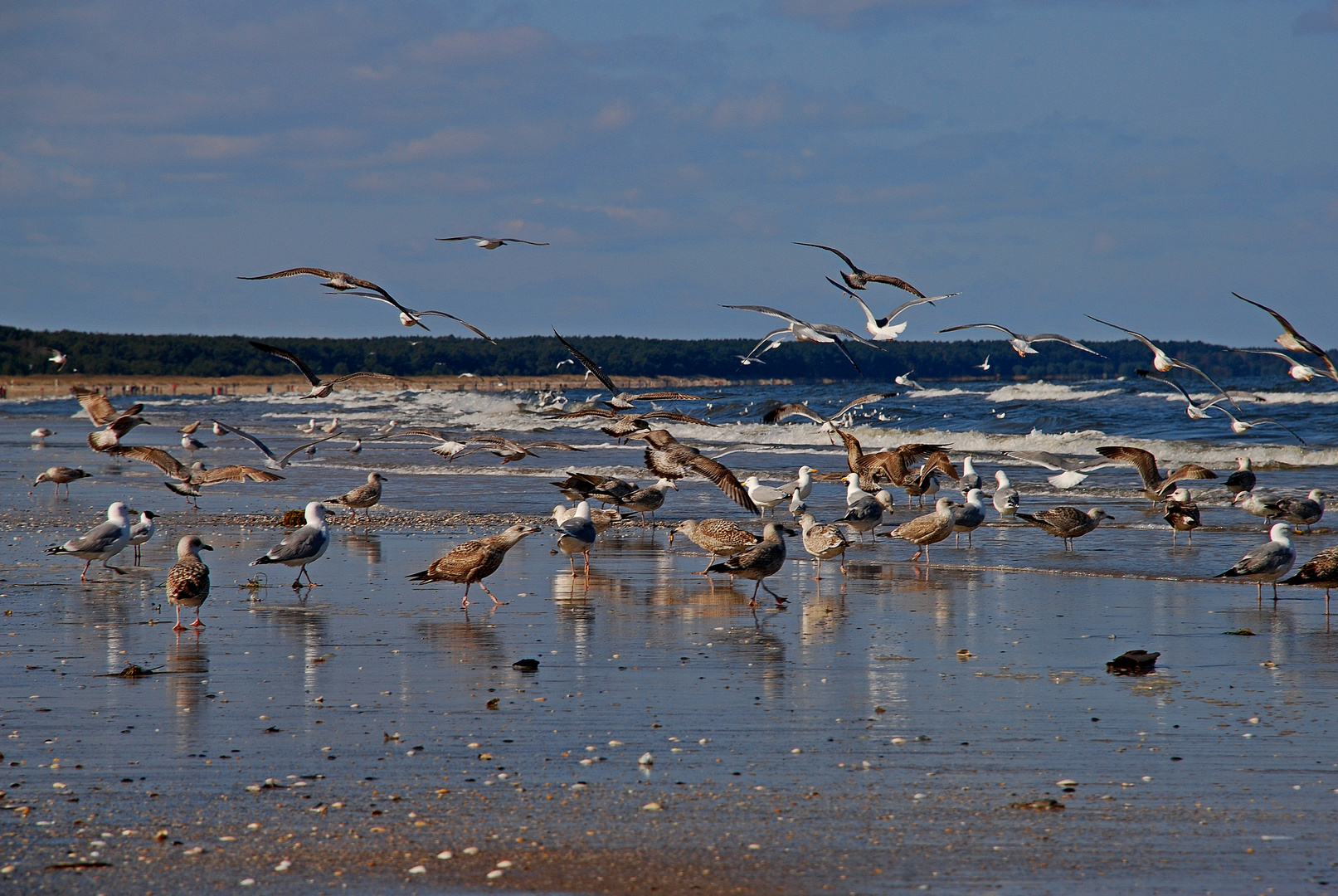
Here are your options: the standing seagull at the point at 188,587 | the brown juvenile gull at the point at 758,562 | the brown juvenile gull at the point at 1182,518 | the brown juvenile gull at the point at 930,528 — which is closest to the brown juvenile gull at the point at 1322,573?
the brown juvenile gull at the point at 930,528

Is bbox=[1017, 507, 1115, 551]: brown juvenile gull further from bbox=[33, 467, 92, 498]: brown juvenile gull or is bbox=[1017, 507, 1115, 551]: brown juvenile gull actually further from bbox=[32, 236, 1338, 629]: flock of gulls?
bbox=[33, 467, 92, 498]: brown juvenile gull

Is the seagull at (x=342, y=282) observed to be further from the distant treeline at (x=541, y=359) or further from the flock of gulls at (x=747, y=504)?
the distant treeline at (x=541, y=359)

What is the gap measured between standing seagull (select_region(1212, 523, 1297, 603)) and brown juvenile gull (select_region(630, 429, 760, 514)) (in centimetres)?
561

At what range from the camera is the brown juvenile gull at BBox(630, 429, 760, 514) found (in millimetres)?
15422

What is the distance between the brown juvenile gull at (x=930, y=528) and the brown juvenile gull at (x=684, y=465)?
1.85m

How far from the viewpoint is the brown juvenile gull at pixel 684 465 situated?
1542cm

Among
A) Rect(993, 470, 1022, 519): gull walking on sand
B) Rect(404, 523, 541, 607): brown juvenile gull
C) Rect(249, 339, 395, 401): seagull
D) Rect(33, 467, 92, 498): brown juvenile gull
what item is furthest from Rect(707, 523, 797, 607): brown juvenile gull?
Rect(33, 467, 92, 498): brown juvenile gull

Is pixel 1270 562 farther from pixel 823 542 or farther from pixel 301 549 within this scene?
pixel 301 549

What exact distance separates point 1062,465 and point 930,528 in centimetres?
1503

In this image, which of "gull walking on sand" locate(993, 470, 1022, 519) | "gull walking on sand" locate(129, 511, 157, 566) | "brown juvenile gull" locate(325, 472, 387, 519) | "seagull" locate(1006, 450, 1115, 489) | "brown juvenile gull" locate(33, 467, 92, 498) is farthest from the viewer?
"seagull" locate(1006, 450, 1115, 489)

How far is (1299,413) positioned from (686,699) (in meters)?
39.0

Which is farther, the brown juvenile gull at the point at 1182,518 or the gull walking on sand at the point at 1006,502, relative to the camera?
the gull walking on sand at the point at 1006,502

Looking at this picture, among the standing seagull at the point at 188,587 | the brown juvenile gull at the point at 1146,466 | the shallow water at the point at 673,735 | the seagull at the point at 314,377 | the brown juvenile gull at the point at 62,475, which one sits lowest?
the shallow water at the point at 673,735

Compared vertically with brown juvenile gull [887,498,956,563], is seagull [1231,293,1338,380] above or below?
above
